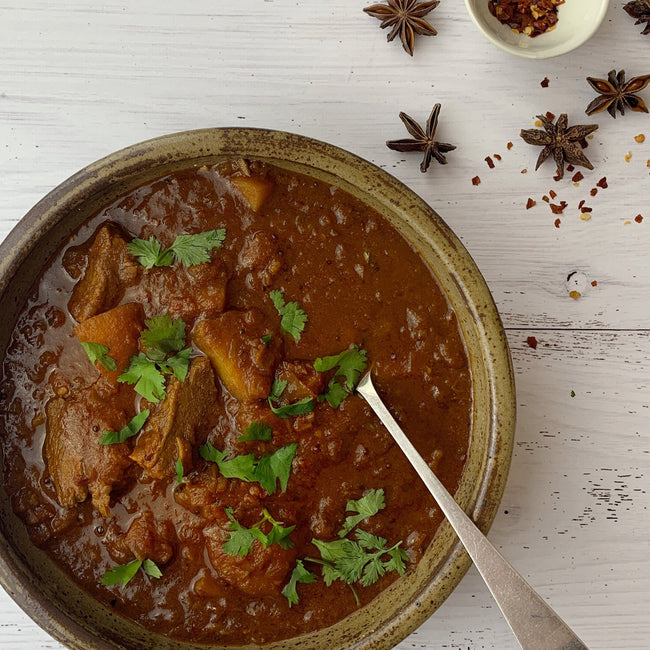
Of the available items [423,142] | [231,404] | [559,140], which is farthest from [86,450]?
[559,140]

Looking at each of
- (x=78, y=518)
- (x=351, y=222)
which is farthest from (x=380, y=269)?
(x=78, y=518)

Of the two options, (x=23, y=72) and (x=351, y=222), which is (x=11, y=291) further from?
(x=351, y=222)

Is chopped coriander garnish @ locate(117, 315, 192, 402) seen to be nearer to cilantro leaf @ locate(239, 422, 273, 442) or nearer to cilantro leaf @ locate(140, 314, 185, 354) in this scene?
cilantro leaf @ locate(140, 314, 185, 354)

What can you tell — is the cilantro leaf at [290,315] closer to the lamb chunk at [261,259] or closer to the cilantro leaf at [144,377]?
the lamb chunk at [261,259]

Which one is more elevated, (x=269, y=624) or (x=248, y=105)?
(x=248, y=105)

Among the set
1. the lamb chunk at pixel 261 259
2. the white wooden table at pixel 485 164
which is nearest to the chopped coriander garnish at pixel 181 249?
the lamb chunk at pixel 261 259

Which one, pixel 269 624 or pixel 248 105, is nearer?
pixel 269 624

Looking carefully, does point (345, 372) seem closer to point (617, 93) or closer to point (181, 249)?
point (181, 249)

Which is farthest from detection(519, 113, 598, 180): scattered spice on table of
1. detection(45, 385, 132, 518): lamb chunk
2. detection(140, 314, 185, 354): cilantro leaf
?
detection(45, 385, 132, 518): lamb chunk
